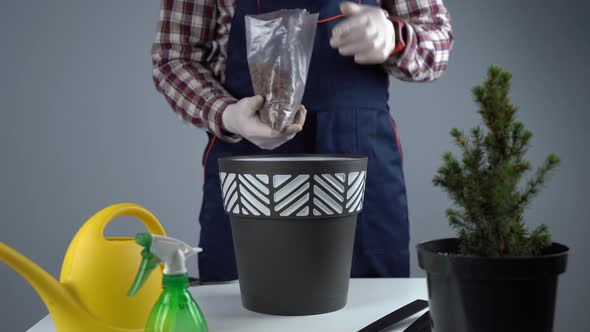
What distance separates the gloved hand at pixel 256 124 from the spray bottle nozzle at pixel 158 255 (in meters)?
0.41

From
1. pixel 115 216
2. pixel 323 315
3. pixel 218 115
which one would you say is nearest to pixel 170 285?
pixel 115 216

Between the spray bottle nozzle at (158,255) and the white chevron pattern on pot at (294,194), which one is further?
the white chevron pattern on pot at (294,194)

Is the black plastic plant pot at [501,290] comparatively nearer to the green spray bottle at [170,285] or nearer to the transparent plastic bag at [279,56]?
the green spray bottle at [170,285]

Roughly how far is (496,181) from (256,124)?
0.49m

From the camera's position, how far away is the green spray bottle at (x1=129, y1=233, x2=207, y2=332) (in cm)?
58

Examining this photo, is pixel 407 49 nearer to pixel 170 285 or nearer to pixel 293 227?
pixel 293 227

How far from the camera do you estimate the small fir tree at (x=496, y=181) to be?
55 centimetres

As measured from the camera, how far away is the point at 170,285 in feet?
1.91

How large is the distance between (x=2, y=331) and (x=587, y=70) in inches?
88.4

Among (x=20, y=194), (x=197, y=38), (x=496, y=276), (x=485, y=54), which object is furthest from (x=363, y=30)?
(x=20, y=194)

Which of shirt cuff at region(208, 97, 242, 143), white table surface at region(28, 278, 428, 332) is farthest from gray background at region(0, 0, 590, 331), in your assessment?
white table surface at region(28, 278, 428, 332)

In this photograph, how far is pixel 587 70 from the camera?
2279mm

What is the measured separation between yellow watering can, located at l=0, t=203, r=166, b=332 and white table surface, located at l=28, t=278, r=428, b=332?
11cm

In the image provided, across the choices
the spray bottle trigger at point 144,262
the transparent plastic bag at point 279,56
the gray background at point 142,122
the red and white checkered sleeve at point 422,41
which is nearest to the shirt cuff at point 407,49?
the red and white checkered sleeve at point 422,41
